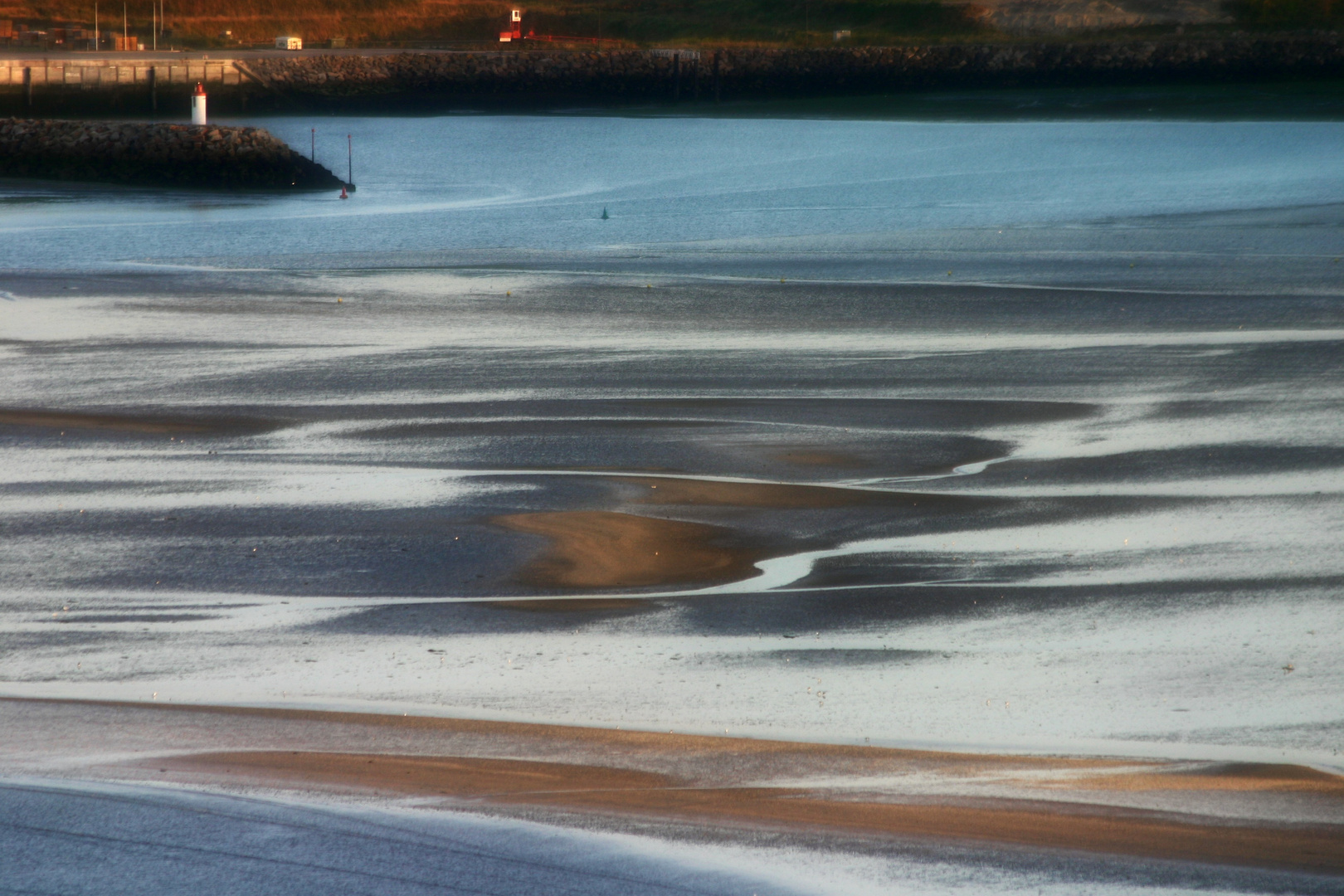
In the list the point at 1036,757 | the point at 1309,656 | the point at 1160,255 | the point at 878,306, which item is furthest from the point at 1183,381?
the point at 1160,255

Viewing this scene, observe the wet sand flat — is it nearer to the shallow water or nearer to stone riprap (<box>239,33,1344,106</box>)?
the shallow water

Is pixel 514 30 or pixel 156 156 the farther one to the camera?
pixel 514 30

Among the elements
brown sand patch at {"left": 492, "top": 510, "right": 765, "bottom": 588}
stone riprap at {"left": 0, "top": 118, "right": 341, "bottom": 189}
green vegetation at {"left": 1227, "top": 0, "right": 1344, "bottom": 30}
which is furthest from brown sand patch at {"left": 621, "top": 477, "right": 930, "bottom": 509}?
green vegetation at {"left": 1227, "top": 0, "right": 1344, "bottom": 30}

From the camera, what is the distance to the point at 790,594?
19.3 feet

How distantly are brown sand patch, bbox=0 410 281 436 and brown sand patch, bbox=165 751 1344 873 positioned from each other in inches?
190

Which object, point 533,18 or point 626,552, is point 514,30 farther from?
point 626,552

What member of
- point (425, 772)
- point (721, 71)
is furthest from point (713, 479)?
point (721, 71)

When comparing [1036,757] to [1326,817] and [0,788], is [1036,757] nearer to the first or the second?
[1326,817]

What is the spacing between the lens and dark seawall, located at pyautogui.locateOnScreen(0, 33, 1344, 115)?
55938 millimetres

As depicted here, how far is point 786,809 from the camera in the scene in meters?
4.02

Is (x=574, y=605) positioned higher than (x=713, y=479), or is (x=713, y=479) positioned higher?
(x=713, y=479)

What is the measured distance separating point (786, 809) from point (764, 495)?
345 cm

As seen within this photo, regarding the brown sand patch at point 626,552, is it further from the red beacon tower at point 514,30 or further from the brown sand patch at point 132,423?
the red beacon tower at point 514,30

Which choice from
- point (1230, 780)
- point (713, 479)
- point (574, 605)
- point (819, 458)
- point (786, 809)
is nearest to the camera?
point (786, 809)
